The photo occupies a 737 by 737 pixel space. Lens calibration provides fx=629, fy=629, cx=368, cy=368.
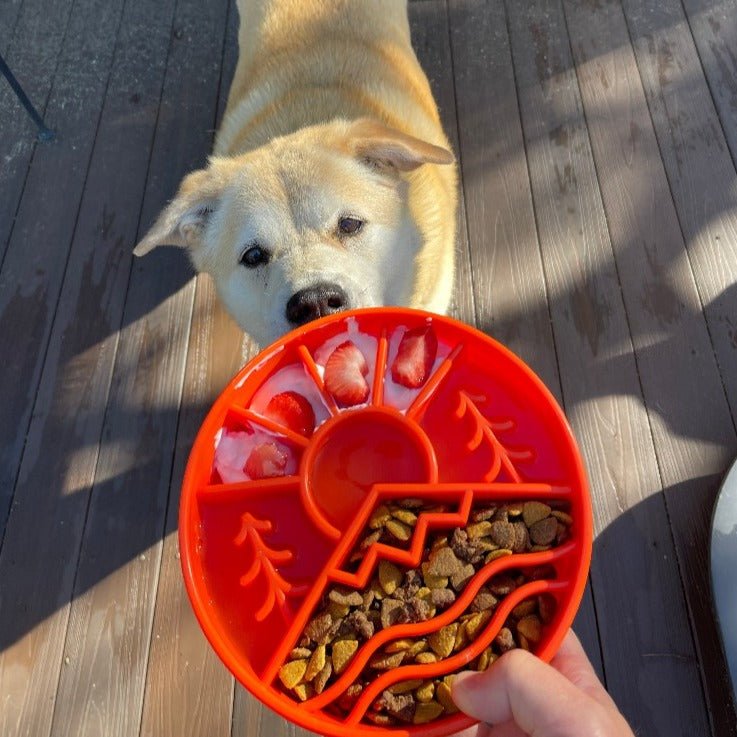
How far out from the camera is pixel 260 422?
1.38 metres

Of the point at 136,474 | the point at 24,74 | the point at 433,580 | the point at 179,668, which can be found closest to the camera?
the point at 433,580

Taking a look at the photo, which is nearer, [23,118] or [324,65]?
[324,65]

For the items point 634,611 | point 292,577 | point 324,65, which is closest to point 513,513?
point 292,577

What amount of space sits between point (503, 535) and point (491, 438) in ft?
0.68

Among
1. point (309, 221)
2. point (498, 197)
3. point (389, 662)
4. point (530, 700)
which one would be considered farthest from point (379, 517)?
point (498, 197)

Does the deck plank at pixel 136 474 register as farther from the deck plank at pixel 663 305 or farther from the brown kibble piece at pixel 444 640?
the deck plank at pixel 663 305

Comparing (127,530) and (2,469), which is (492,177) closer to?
(127,530)

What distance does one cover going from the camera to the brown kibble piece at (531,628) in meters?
1.14

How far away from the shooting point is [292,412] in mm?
1426

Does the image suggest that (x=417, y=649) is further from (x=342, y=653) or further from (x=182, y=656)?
(x=182, y=656)

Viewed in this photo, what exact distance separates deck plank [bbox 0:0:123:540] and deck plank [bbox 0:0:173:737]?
5 cm

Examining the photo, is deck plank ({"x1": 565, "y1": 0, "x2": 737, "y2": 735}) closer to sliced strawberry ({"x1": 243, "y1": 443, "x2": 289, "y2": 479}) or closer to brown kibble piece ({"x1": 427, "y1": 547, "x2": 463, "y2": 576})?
brown kibble piece ({"x1": 427, "y1": 547, "x2": 463, "y2": 576})

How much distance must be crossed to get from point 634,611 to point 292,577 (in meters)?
1.13

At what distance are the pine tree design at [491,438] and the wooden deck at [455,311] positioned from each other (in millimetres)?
786
